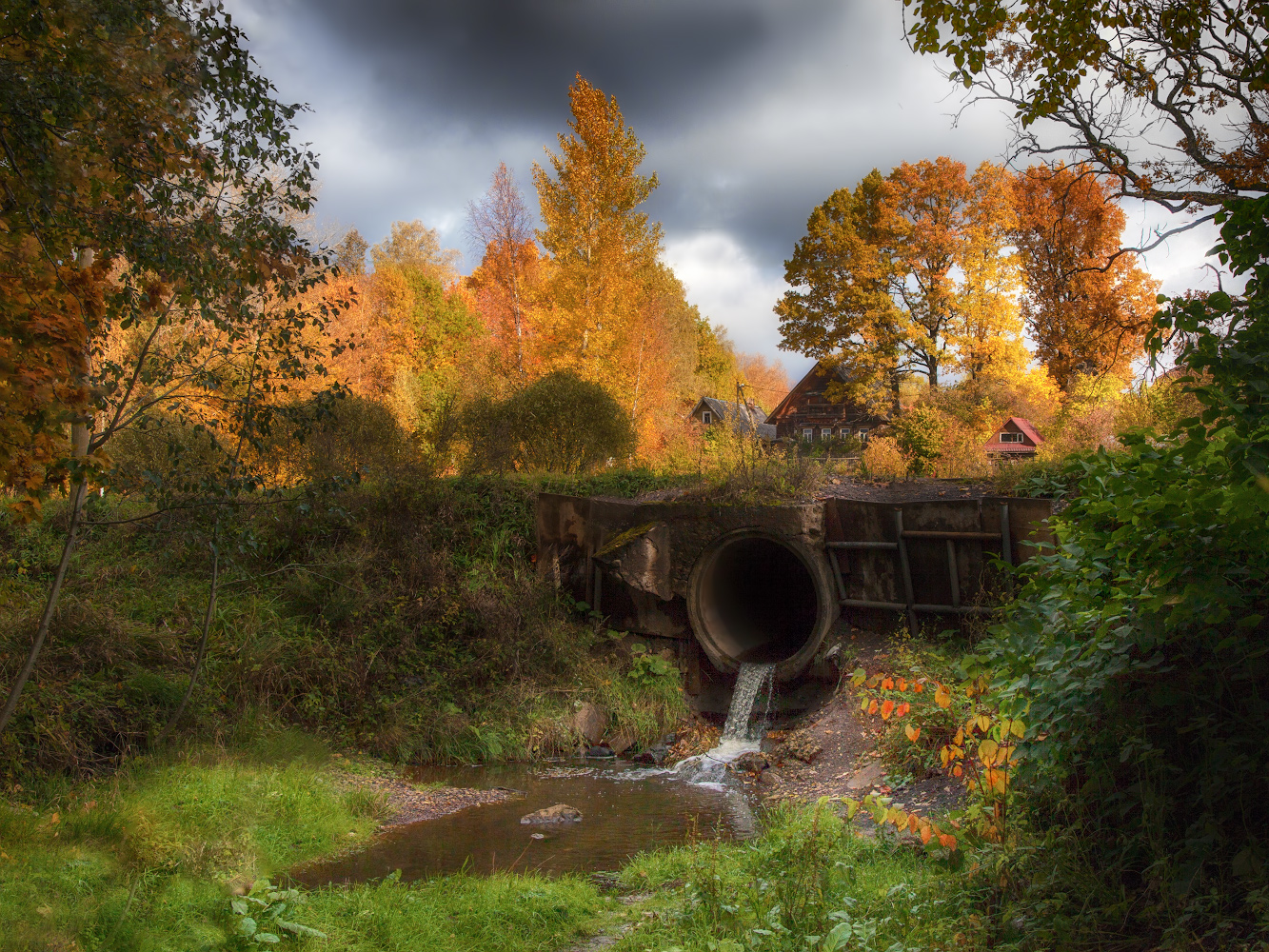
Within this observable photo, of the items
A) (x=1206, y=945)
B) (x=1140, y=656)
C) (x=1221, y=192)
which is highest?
(x=1221, y=192)

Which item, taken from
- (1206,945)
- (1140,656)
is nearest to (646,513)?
(1140,656)

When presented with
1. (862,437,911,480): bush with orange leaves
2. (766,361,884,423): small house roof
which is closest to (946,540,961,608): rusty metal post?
(862,437,911,480): bush with orange leaves

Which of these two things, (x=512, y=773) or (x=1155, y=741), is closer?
(x=1155, y=741)

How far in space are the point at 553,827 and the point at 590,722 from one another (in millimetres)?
2912

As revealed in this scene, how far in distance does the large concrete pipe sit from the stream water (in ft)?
4.54

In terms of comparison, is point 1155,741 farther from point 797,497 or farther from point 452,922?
point 797,497

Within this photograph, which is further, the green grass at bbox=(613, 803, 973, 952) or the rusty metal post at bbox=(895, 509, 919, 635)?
the rusty metal post at bbox=(895, 509, 919, 635)

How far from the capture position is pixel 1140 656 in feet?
11.8

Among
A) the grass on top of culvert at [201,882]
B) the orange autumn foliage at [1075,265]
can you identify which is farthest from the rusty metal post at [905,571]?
the orange autumn foliage at [1075,265]

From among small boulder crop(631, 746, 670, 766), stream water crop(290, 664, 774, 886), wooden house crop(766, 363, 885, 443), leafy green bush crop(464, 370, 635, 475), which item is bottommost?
small boulder crop(631, 746, 670, 766)

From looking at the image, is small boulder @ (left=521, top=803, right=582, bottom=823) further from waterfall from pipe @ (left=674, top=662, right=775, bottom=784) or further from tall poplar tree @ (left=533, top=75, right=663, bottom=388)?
tall poplar tree @ (left=533, top=75, right=663, bottom=388)

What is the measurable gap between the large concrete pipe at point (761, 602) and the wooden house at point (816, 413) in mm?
14370

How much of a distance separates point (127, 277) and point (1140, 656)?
571 cm

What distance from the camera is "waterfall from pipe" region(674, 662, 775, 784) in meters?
8.98
